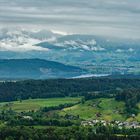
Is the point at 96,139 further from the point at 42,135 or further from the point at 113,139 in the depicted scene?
the point at 42,135

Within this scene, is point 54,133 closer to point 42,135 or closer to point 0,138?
point 42,135

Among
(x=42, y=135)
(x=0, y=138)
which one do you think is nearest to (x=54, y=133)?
(x=42, y=135)

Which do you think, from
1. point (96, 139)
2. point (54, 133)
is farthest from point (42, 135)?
→ point (96, 139)

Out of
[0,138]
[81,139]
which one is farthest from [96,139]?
[0,138]

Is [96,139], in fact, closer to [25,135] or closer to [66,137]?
[66,137]

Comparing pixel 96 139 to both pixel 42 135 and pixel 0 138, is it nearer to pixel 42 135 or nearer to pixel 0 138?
pixel 42 135

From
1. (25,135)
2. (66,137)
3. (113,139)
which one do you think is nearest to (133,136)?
(113,139)
